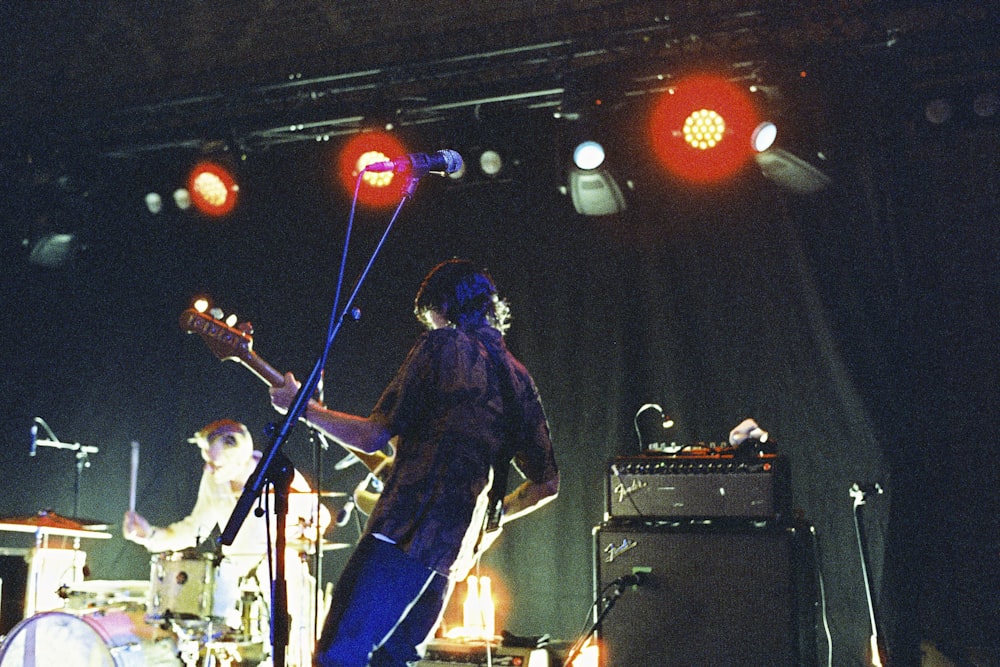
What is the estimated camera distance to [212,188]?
639 cm

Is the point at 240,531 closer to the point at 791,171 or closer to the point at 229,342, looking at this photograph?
the point at 229,342

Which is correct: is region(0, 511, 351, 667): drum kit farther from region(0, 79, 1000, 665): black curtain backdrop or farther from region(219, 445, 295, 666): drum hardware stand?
region(219, 445, 295, 666): drum hardware stand

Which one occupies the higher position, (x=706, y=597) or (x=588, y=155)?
(x=588, y=155)

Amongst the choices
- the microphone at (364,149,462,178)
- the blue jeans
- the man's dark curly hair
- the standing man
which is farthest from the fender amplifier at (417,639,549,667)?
the microphone at (364,149,462,178)

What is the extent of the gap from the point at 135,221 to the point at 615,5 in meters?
3.77

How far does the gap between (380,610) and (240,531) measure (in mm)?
2871

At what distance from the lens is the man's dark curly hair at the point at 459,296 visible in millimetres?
2949

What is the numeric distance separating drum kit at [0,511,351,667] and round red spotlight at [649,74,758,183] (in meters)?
2.98

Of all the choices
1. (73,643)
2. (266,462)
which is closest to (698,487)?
(266,462)

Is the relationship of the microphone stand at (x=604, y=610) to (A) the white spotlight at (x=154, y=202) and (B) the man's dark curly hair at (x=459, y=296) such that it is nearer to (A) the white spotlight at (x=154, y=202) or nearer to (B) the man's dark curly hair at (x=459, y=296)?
(B) the man's dark curly hair at (x=459, y=296)

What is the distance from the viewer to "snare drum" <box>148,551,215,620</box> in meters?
4.71

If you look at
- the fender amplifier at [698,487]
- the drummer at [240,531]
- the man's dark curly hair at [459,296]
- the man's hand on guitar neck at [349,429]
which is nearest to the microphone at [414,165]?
the man's dark curly hair at [459,296]

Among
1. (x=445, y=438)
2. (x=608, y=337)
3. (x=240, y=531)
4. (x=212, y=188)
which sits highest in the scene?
(x=212, y=188)

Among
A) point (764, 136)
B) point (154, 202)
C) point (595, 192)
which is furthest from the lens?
point (154, 202)
